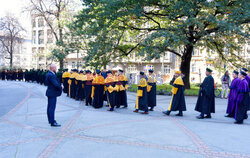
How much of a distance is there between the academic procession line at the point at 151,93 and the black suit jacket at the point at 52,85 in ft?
12.0

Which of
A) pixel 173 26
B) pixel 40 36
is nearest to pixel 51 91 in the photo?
pixel 173 26

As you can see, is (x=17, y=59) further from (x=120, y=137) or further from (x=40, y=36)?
(x=120, y=137)

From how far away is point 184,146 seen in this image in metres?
5.55

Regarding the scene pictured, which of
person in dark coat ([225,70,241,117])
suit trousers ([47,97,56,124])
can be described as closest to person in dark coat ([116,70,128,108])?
suit trousers ([47,97,56,124])

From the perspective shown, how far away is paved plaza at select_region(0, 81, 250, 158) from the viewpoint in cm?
508

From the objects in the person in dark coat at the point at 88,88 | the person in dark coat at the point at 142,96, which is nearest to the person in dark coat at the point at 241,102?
the person in dark coat at the point at 142,96

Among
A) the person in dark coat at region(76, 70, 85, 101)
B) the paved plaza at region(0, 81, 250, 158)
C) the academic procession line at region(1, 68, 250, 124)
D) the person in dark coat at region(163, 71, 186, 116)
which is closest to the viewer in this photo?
the paved plaza at region(0, 81, 250, 158)

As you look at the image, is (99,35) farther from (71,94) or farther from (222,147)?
(222,147)

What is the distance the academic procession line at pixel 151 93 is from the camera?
839 centimetres

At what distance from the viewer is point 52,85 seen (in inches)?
288

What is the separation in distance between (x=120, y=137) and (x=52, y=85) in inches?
111

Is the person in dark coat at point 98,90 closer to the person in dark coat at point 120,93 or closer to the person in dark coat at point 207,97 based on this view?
the person in dark coat at point 120,93

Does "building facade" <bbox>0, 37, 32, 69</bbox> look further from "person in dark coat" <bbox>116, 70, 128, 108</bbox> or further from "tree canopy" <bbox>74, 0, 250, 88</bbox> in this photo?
"person in dark coat" <bbox>116, 70, 128, 108</bbox>

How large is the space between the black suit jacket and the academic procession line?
364 cm
